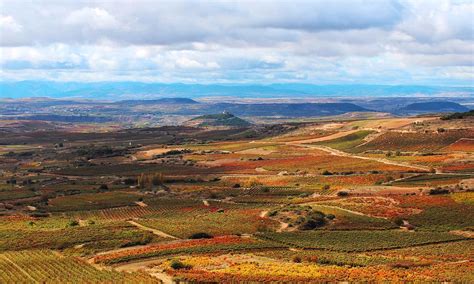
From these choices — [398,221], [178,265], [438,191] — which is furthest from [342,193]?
[178,265]

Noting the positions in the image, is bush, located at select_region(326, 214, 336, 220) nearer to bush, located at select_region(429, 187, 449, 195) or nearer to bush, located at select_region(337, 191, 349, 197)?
bush, located at select_region(337, 191, 349, 197)

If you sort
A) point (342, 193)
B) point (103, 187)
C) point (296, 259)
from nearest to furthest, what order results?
point (296, 259) < point (342, 193) < point (103, 187)

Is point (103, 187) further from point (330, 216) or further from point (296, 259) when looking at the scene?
point (296, 259)

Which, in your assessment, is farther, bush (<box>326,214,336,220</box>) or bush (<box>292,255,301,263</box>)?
bush (<box>326,214,336,220</box>)

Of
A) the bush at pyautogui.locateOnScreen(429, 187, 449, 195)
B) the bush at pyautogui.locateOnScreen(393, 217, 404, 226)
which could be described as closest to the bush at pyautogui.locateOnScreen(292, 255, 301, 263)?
the bush at pyautogui.locateOnScreen(393, 217, 404, 226)

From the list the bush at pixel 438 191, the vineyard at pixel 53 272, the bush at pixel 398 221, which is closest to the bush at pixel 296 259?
the vineyard at pixel 53 272

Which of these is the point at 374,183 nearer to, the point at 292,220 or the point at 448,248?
the point at 292,220

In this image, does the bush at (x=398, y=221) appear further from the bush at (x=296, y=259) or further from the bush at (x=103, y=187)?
the bush at (x=103, y=187)

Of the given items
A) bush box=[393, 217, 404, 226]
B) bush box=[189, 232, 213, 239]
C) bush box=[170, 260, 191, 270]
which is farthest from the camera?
bush box=[393, 217, 404, 226]
